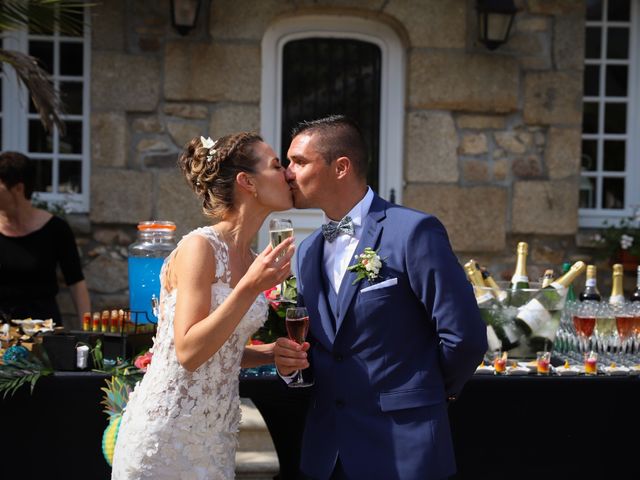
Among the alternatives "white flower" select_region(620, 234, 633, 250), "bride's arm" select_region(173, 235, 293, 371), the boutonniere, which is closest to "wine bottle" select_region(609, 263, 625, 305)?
the boutonniere

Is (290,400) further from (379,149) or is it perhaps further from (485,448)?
(379,149)

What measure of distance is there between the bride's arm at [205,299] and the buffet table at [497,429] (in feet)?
3.19

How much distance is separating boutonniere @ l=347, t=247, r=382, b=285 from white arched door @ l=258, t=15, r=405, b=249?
5.08 meters

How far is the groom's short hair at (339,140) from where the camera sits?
2.96 m

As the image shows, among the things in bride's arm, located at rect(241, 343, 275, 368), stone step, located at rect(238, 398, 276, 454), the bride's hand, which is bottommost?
stone step, located at rect(238, 398, 276, 454)

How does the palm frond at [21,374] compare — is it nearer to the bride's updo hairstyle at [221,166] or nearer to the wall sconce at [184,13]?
the bride's updo hairstyle at [221,166]

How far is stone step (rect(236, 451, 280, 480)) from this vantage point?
11.4 ft

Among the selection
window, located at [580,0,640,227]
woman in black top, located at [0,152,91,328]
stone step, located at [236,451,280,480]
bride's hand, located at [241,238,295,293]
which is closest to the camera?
bride's hand, located at [241,238,295,293]

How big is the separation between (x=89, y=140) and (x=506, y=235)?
142 inches

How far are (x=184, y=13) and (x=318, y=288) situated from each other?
4.87 m

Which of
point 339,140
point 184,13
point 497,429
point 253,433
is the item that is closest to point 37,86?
point 184,13

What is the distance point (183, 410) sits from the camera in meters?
2.83

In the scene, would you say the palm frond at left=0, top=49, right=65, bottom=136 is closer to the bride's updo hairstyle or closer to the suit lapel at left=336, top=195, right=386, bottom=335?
the bride's updo hairstyle

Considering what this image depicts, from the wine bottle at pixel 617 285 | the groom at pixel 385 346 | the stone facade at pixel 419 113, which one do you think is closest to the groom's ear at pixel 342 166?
the groom at pixel 385 346
